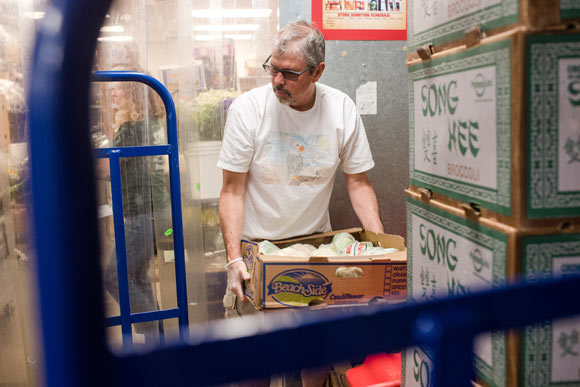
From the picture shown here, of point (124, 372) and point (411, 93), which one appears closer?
point (124, 372)

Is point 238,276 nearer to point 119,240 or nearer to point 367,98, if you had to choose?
point 119,240

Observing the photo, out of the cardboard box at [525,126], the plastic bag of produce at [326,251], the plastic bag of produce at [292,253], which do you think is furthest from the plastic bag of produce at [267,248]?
the cardboard box at [525,126]

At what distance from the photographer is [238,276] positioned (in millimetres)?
1920

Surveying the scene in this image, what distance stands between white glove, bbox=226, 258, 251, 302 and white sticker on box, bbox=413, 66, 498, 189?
1063 millimetres

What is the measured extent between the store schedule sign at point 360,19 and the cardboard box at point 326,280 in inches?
57.8

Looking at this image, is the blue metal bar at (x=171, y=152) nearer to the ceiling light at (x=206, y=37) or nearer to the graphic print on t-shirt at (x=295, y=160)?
the graphic print on t-shirt at (x=295, y=160)

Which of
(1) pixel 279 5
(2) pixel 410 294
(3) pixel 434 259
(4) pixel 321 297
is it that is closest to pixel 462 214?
(3) pixel 434 259

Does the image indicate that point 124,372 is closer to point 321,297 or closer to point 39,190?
Result: point 39,190

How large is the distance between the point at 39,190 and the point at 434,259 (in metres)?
0.71

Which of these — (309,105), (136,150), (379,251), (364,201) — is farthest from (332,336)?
(364,201)

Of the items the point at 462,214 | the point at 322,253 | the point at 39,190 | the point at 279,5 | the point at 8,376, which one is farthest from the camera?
the point at 279,5

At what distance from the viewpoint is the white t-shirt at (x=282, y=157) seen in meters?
2.11

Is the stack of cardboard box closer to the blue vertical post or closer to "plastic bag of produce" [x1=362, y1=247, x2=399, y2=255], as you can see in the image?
the blue vertical post

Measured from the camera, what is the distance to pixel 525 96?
65 centimetres
